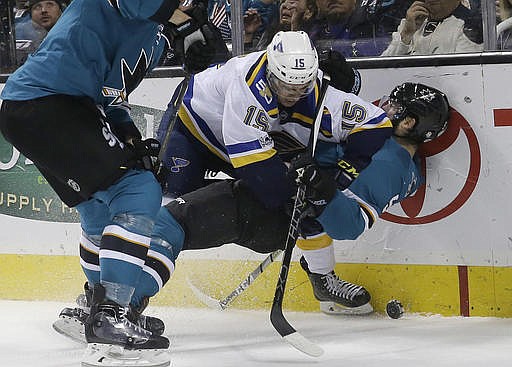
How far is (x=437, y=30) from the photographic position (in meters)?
3.49

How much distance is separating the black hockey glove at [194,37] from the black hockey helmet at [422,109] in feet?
2.46

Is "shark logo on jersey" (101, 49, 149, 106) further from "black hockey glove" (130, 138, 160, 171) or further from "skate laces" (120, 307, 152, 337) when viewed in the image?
"skate laces" (120, 307, 152, 337)

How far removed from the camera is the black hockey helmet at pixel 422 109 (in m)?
3.41

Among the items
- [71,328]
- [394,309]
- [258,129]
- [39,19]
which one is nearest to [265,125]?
[258,129]

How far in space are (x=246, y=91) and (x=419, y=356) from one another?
0.96 metres

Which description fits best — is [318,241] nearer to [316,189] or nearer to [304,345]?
[316,189]

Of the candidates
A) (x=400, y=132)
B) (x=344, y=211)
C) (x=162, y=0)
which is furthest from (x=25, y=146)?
(x=400, y=132)

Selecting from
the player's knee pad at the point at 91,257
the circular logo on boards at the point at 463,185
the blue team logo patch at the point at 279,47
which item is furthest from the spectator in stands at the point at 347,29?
the player's knee pad at the point at 91,257

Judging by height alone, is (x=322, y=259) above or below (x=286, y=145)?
below

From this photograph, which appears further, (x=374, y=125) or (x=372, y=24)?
(x=372, y=24)

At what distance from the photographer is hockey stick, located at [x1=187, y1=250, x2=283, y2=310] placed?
11.4 feet

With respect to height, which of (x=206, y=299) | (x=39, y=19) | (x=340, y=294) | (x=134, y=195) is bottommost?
(x=206, y=299)

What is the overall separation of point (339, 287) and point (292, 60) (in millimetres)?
834

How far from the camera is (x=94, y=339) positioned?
2.68 meters
